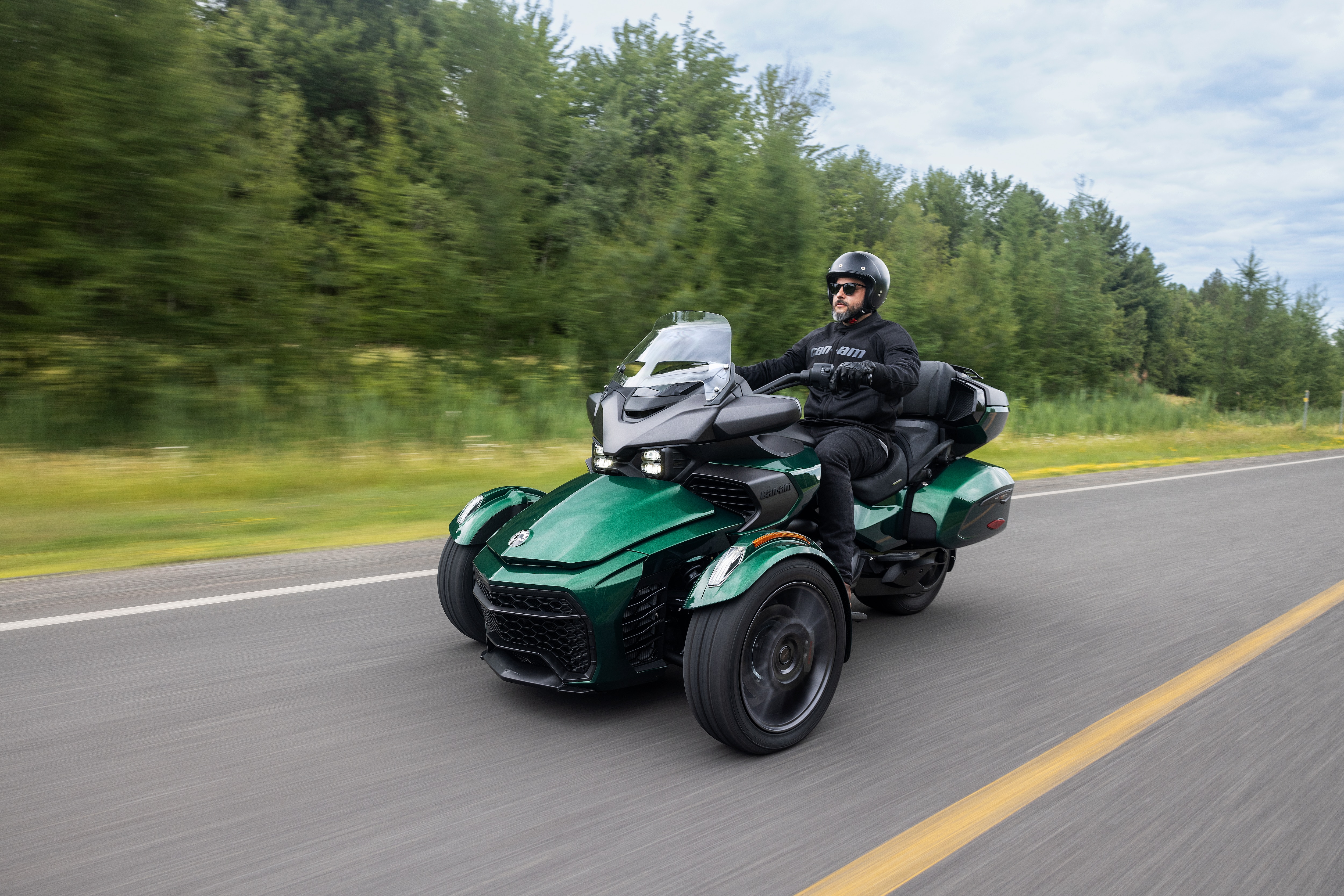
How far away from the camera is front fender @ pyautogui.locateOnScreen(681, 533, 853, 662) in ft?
10.0

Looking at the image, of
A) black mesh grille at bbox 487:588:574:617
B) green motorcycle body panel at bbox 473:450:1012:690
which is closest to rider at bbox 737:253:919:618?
green motorcycle body panel at bbox 473:450:1012:690

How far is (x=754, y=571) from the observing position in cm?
310

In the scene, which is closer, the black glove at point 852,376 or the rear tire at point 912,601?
the black glove at point 852,376

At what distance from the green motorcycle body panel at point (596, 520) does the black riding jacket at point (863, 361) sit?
3.00 feet

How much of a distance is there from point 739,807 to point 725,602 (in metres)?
0.64

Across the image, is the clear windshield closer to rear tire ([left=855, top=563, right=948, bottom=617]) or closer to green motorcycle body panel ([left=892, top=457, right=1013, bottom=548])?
green motorcycle body panel ([left=892, top=457, right=1013, bottom=548])

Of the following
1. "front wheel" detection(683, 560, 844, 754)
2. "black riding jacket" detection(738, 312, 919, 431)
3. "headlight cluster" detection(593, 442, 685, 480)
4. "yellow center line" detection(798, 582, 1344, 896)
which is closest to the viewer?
"yellow center line" detection(798, 582, 1344, 896)

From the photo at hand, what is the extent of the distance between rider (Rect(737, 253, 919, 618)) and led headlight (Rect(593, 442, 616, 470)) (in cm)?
75

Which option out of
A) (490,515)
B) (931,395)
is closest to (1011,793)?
(490,515)

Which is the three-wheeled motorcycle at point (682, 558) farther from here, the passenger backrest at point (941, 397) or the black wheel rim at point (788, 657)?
the passenger backrest at point (941, 397)

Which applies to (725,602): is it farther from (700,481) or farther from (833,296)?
(833,296)

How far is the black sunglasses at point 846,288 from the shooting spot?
14.3ft

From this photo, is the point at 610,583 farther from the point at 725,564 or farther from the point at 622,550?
the point at 725,564

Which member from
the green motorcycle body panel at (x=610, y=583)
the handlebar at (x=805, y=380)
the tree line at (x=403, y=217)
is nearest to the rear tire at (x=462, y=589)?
the green motorcycle body panel at (x=610, y=583)
